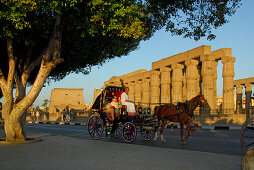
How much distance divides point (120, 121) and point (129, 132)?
0.84 metres

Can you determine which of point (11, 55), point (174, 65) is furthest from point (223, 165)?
point (174, 65)

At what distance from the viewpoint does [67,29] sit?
11.1m

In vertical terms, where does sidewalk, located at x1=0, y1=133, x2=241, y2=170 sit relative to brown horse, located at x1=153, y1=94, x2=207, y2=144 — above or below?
below

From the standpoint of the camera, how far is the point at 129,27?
373 inches

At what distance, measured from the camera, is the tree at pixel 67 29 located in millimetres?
8797

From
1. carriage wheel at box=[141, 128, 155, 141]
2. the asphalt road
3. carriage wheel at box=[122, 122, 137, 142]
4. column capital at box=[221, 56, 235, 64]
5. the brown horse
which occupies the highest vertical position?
column capital at box=[221, 56, 235, 64]

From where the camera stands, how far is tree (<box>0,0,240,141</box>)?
28.9 ft

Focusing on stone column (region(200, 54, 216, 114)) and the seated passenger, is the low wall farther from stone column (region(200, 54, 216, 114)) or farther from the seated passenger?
the seated passenger

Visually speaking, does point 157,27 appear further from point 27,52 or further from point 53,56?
point 27,52

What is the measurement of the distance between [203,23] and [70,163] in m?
8.21

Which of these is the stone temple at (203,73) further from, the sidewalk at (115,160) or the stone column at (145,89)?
the sidewalk at (115,160)

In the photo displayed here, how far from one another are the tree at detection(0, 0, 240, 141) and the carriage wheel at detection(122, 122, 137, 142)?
3.27 m

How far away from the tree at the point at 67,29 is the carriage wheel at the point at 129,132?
3.27 meters

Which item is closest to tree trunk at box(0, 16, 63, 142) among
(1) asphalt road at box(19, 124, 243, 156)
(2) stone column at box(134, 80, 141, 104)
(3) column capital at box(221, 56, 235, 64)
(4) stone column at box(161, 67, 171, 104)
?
(1) asphalt road at box(19, 124, 243, 156)
